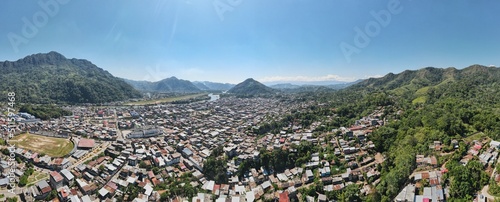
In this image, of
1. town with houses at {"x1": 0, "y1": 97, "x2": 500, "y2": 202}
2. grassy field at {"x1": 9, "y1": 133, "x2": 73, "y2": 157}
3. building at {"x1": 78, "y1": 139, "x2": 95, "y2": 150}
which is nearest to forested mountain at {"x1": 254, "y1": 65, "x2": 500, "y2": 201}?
town with houses at {"x1": 0, "y1": 97, "x2": 500, "y2": 202}

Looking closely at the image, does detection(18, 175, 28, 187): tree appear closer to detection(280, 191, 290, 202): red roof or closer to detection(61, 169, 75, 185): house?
detection(61, 169, 75, 185): house

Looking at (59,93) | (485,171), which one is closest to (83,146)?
(485,171)

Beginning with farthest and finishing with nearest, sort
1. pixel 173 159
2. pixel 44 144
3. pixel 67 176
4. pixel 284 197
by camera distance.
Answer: pixel 44 144
pixel 173 159
pixel 67 176
pixel 284 197

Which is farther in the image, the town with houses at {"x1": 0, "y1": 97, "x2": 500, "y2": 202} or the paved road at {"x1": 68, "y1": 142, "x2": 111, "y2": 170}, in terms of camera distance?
the paved road at {"x1": 68, "y1": 142, "x2": 111, "y2": 170}

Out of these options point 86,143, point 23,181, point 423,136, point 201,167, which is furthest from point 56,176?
point 423,136

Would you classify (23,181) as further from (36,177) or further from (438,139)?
(438,139)

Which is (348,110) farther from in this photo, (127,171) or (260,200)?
(127,171)
